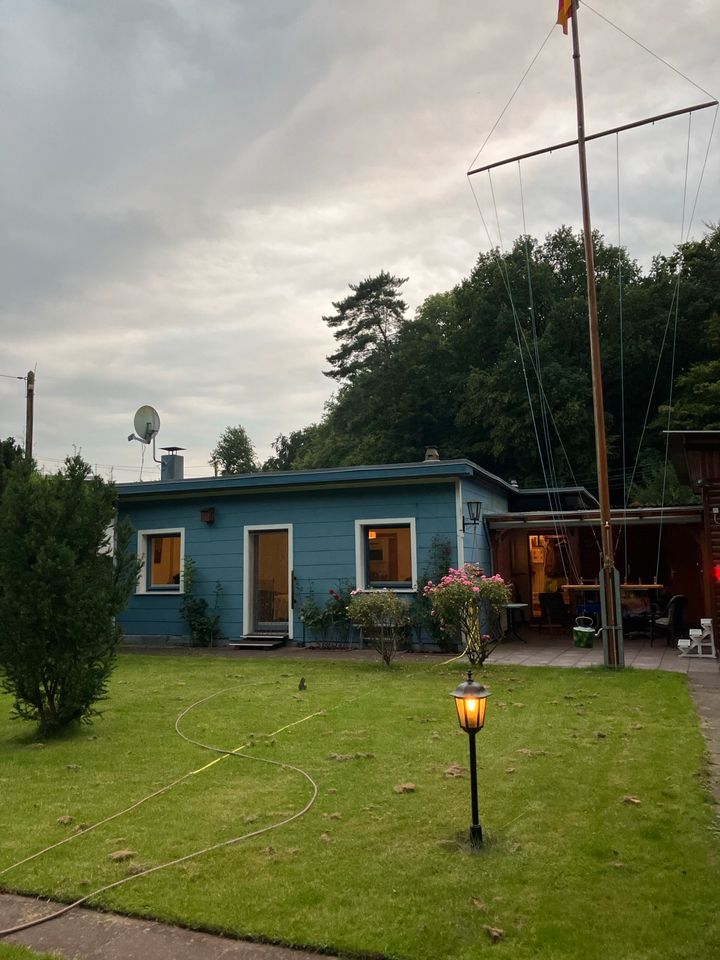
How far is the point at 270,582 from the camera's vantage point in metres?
13.8

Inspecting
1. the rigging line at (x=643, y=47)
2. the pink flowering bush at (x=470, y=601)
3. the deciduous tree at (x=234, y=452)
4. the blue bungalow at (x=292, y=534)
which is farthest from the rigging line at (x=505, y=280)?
the deciduous tree at (x=234, y=452)

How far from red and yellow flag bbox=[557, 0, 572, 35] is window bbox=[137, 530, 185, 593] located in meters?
10.2

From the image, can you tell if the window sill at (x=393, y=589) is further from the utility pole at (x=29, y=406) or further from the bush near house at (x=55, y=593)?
the utility pole at (x=29, y=406)

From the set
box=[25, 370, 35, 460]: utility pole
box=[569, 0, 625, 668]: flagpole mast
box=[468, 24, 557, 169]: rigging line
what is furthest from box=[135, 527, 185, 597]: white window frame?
box=[468, 24, 557, 169]: rigging line

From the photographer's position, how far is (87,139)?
33.1 ft

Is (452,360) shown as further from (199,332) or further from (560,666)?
(560,666)

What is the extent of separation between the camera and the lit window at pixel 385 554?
11.5 m

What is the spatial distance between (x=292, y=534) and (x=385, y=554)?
5.46ft

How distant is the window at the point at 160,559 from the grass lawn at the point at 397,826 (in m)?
6.65

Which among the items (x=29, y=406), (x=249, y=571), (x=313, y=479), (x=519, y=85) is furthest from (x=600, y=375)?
(x=29, y=406)

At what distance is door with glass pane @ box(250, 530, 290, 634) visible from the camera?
1258 centimetres

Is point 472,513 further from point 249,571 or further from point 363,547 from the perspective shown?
point 249,571

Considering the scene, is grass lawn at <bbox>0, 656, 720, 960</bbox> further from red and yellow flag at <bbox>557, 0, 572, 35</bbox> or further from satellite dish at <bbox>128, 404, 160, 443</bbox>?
red and yellow flag at <bbox>557, 0, 572, 35</bbox>

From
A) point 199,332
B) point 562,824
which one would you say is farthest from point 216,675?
point 199,332
